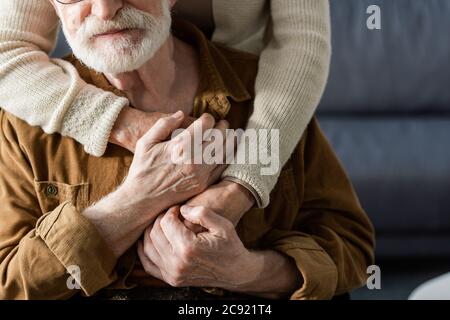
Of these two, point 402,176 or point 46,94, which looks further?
point 402,176

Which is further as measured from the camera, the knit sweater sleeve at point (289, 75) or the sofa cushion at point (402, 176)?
the sofa cushion at point (402, 176)

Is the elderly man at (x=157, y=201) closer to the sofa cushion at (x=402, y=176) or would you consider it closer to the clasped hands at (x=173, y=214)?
the clasped hands at (x=173, y=214)

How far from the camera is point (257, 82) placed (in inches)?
51.4

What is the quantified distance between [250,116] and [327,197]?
0.22 metres

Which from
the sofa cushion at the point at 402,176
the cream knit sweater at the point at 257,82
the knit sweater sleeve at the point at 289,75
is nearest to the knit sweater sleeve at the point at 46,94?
the cream knit sweater at the point at 257,82

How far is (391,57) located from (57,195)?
1259 millimetres

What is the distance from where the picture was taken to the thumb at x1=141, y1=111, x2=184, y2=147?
1.19 m

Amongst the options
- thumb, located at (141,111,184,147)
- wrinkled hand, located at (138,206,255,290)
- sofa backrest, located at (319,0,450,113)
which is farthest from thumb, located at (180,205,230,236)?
sofa backrest, located at (319,0,450,113)

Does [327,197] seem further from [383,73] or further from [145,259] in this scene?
[383,73]

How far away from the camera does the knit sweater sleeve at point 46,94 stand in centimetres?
119

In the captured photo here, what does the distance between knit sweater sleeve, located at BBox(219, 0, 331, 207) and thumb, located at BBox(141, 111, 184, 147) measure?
12 cm
